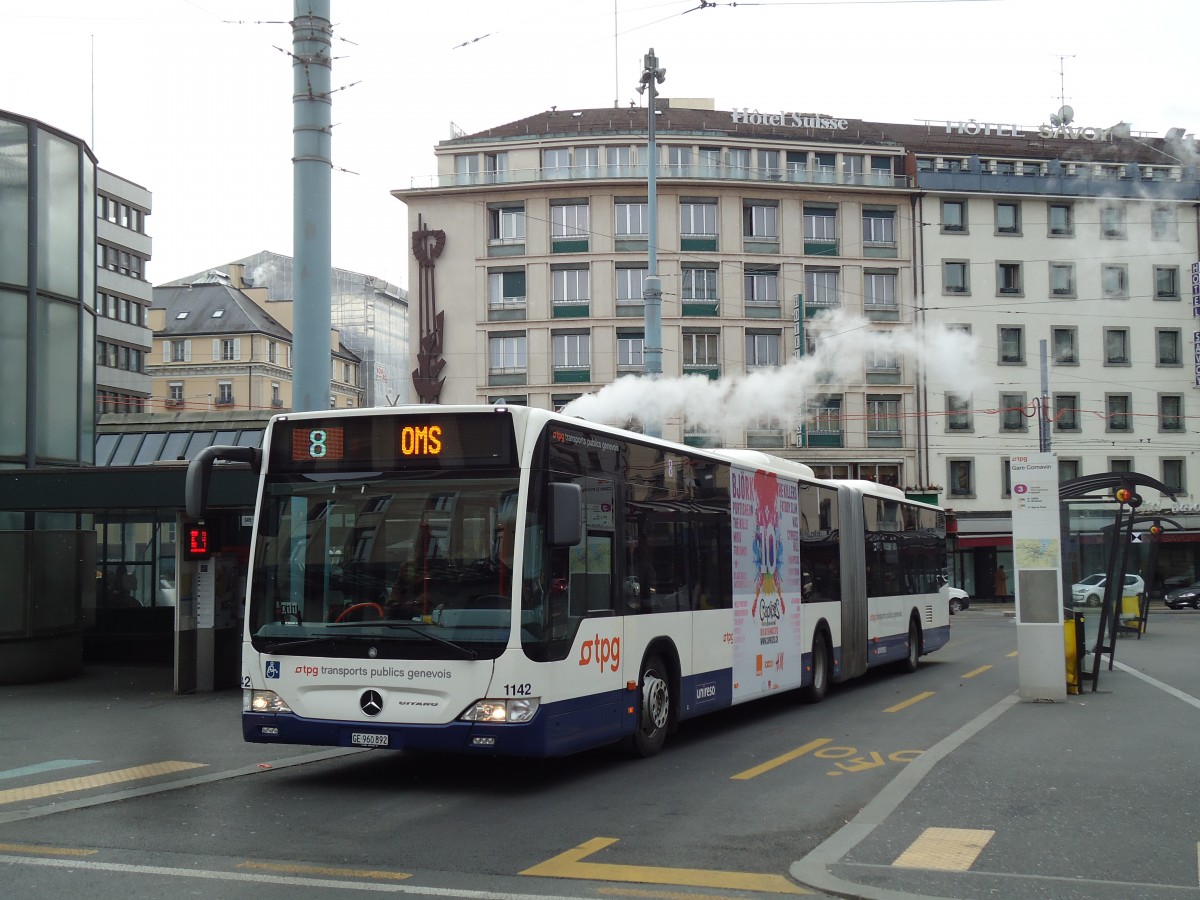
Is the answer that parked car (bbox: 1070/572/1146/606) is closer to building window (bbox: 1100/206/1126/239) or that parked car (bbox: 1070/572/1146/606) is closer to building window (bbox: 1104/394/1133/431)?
building window (bbox: 1104/394/1133/431)

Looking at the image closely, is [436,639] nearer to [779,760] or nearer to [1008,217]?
[779,760]

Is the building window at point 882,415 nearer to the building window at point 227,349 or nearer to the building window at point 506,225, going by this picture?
the building window at point 506,225

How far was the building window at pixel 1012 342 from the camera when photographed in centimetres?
6022

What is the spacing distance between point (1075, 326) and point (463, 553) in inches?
2203

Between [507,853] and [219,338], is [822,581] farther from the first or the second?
[219,338]

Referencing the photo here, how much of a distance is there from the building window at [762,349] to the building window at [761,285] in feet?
4.44

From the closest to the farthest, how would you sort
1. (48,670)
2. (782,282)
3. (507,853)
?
1. (507,853)
2. (48,670)
3. (782,282)

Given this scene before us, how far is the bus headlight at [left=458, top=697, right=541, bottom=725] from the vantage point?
970 centimetres

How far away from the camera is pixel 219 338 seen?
8875 centimetres

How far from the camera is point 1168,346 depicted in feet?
201

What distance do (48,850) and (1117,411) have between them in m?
59.2

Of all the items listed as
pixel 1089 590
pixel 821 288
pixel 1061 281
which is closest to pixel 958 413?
pixel 821 288

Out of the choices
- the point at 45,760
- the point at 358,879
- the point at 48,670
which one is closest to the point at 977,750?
the point at 358,879

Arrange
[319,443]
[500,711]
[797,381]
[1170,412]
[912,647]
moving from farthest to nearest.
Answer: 1. [1170,412]
2. [797,381]
3. [912,647]
4. [319,443]
5. [500,711]
